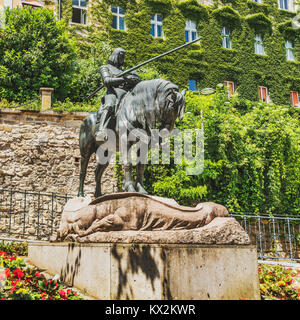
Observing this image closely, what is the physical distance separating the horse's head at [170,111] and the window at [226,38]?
70.7 feet

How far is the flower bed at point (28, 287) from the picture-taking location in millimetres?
4105

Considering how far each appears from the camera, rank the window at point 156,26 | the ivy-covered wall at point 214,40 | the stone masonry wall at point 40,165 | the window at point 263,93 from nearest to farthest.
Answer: the stone masonry wall at point 40,165, the ivy-covered wall at point 214,40, the window at point 156,26, the window at point 263,93

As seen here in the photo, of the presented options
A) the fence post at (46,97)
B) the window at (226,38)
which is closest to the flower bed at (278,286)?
the fence post at (46,97)

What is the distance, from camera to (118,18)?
2269 cm

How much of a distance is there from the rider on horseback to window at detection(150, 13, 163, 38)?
57.6 feet

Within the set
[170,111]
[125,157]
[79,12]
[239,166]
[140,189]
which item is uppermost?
[79,12]

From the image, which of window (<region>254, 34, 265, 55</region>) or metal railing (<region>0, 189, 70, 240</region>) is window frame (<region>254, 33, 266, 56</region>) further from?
metal railing (<region>0, 189, 70, 240</region>)

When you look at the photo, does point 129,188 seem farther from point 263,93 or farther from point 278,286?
point 263,93

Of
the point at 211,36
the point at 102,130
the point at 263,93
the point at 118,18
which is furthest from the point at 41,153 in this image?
the point at 263,93

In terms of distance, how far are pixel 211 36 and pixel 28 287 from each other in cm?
2307

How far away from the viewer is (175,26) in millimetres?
23750

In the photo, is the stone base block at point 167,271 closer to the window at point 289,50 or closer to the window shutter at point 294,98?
the window shutter at point 294,98

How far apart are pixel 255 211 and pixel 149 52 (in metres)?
12.6

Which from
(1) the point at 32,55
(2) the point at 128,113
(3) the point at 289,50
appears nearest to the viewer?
(2) the point at 128,113
